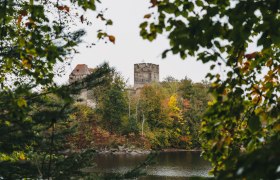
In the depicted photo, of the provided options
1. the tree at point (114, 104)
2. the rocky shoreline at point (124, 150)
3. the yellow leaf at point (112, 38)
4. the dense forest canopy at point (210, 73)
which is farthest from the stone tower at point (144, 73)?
the yellow leaf at point (112, 38)

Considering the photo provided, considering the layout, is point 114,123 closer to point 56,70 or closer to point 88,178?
point 56,70

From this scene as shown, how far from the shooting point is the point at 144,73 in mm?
109438

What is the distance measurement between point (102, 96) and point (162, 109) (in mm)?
9282

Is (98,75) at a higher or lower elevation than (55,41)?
lower

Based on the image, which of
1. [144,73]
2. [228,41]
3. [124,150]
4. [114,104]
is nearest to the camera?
[228,41]

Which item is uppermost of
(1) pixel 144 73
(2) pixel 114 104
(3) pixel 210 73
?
(1) pixel 144 73

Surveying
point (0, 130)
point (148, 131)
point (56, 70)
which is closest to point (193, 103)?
point (148, 131)

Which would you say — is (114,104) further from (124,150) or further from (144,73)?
(144,73)

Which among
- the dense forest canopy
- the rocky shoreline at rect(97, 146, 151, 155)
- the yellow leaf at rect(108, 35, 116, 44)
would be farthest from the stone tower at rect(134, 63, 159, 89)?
the yellow leaf at rect(108, 35, 116, 44)

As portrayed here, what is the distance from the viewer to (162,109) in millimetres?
54156

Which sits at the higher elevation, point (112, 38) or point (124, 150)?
point (112, 38)

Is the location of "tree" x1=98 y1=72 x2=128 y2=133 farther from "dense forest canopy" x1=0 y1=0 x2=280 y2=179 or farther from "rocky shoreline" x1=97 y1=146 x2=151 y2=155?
"dense forest canopy" x1=0 y1=0 x2=280 y2=179

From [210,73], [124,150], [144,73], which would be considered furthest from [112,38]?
[144,73]

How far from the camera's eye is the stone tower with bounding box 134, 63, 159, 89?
108625mm
